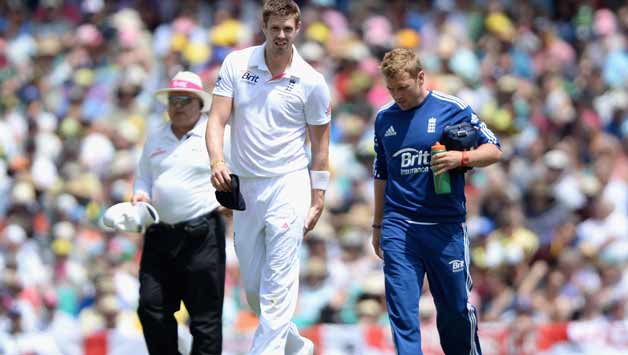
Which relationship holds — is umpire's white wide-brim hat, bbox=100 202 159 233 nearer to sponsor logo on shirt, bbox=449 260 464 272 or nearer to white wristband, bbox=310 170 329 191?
white wristband, bbox=310 170 329 191

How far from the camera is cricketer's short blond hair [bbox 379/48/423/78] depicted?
8.77 metres

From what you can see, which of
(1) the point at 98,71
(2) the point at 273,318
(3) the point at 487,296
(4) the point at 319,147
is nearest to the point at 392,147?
(4) the point at 319,147

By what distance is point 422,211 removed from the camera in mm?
8953

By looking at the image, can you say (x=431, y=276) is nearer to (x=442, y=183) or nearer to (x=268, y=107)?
(x=442, y=183)

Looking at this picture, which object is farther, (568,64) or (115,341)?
(568,64)

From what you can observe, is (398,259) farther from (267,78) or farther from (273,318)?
(267,78)

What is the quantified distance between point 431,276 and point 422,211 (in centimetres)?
48

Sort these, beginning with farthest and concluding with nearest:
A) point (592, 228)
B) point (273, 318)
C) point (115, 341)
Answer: point (592, 228) → point (115, 341) → point (273, 318)

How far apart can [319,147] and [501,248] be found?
22.0 ft

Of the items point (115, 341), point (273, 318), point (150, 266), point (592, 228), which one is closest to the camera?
point (273, 318)

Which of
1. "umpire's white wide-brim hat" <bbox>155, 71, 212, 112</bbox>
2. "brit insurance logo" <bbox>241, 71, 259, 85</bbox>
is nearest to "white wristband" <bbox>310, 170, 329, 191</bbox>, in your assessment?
"brit insurance logo" <bbox>241, 71, 259, 85</bbox>

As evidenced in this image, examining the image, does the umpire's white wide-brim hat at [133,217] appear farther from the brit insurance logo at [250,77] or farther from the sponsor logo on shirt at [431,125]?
the sponsor logo on shirt at [431,125]

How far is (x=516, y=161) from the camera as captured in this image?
649 inches

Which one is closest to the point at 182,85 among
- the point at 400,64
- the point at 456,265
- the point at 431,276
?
the point at 400,64
